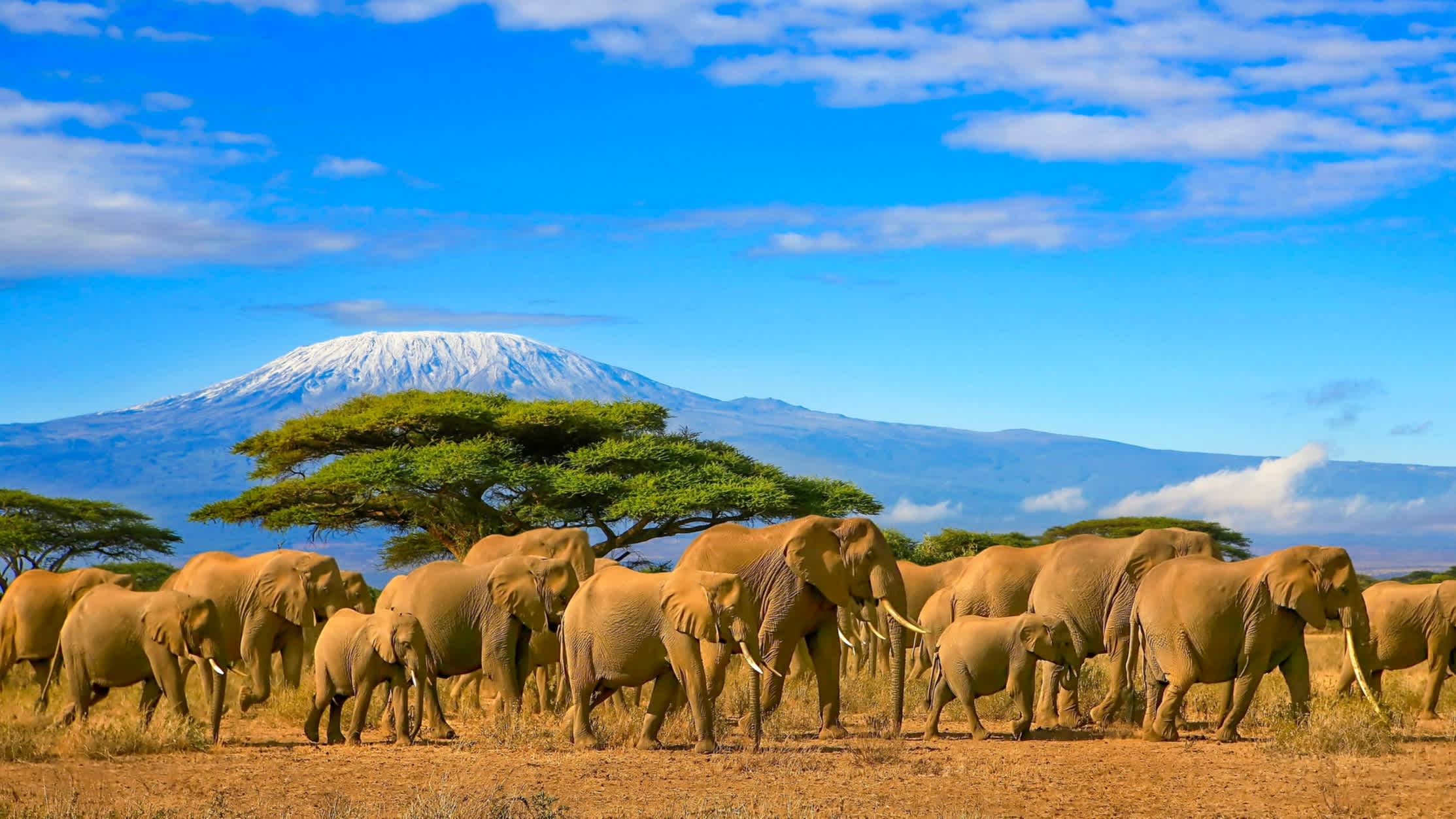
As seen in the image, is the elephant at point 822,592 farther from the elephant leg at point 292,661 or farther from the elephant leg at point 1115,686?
the elephant leg at point 292,661

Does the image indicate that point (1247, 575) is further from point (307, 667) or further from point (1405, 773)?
point (307, 667)

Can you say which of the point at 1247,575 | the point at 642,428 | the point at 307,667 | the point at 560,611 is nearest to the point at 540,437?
the point at 642,428

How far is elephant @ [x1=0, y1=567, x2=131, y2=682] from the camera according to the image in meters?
19.3

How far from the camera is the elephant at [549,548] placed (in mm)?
19203

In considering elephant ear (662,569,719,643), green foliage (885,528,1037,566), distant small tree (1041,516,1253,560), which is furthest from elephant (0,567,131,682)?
distant small tree (1041,516,1253,560)

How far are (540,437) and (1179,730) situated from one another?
24763 millimetres

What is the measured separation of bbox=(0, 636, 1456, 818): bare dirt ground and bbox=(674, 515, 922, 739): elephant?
583 mm

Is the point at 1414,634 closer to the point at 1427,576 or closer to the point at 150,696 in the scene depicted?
the point at 150,696

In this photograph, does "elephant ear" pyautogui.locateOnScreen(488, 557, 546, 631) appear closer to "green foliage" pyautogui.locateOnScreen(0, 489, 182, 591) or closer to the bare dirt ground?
the bare dirt ground

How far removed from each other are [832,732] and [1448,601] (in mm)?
7208

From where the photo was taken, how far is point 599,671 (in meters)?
14.3

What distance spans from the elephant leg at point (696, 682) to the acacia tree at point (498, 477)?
70.0 feet

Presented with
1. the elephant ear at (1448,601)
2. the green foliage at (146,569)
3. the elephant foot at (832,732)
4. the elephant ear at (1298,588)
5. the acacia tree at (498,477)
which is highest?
the acacia tree at (498,477)

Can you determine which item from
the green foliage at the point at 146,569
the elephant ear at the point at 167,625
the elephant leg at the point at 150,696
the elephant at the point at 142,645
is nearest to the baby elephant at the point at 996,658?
the elephant at the point at 142,645
